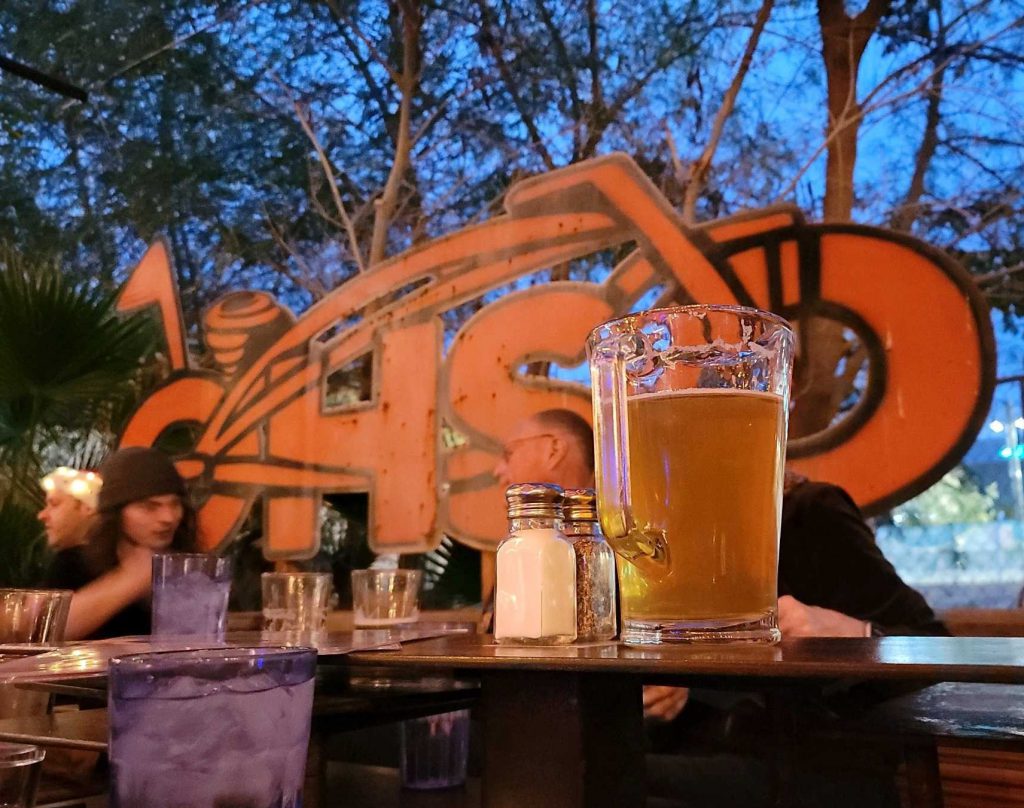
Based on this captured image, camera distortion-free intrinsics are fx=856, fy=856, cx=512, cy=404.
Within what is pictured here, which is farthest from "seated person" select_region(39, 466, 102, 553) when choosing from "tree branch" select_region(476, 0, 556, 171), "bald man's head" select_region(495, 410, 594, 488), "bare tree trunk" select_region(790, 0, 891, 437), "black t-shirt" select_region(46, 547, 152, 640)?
"bare tree trunk" select_region(790, 0, 891, 437)

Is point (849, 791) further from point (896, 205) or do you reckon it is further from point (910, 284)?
point (896, 205)

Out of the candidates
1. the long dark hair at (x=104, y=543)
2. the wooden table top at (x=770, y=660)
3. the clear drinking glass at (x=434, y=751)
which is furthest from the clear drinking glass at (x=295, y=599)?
the long dark hair at (x=104, y=543)

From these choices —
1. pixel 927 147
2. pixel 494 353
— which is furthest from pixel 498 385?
pixel 927 147

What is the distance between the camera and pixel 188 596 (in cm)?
119

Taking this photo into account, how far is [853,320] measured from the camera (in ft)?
7.59

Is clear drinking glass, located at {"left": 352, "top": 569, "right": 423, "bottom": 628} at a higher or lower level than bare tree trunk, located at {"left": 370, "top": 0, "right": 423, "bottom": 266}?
lower

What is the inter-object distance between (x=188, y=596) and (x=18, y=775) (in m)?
0.51

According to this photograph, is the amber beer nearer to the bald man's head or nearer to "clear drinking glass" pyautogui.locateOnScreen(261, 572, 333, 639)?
"clear drinking glass" pyautogui.locateOnScreen(261, 572, 333, 639)

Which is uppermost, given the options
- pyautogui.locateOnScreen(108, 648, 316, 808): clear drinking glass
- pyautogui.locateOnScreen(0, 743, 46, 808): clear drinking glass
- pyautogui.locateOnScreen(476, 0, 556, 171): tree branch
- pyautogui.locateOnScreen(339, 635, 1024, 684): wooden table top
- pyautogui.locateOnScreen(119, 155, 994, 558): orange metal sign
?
pyautogui.locateOnScreen(476, 0, 556, 171): tree branch

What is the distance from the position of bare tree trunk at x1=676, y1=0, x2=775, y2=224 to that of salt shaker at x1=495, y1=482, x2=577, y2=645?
192 centimetres

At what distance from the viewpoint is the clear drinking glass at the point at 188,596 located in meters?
1.19

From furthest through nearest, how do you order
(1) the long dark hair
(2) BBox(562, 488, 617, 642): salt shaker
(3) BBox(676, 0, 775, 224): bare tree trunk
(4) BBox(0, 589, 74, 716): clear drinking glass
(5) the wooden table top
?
(3) BBox(676, 0, 775, 224): bare tree trunk → (1) the long dark hair → (4) BBox(0, 589, 74, 716): clear drinking glass → (2) BBox(562, 488, 617, 642): salt shaker → (5) the wooden table top

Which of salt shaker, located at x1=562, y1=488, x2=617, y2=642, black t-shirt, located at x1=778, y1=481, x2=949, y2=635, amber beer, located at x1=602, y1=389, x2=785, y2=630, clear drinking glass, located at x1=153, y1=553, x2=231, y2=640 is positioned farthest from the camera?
black t-shirt, located at x1=778, y1=481, x2=949, y2=635

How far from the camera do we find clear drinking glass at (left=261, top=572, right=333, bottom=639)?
138 centimetres
